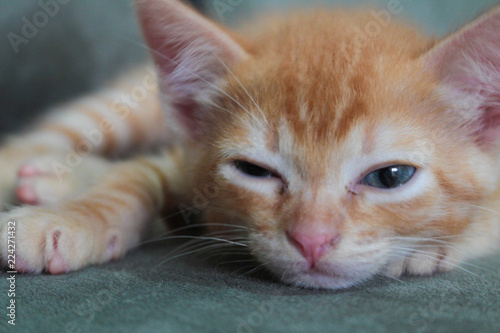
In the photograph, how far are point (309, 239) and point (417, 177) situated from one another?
10.5 inches

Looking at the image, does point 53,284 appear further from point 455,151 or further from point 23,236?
point 455,151

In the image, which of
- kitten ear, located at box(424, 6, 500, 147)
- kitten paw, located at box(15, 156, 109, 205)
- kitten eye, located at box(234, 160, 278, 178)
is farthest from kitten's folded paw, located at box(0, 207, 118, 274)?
kitten ear, located at box(424, 6, 500, 147)

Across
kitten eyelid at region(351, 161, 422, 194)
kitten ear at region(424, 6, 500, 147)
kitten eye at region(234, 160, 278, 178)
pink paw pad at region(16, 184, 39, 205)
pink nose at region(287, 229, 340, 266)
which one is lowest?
pink paw pad at region(16, 184, 39, 205)

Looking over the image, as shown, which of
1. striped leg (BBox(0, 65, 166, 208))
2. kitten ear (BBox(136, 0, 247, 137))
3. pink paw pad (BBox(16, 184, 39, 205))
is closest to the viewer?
kitten ear (BBox(136, 0, 247, 137))

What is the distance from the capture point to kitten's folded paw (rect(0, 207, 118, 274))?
101 centimetres

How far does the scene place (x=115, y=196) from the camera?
130 centimetres

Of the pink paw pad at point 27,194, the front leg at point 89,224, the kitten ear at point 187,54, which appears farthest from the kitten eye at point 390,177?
the pink paw pad at point 27,194

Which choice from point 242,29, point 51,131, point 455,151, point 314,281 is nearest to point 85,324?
point 314,281

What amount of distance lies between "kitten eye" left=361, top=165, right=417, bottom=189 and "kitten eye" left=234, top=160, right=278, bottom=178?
0.63 ft

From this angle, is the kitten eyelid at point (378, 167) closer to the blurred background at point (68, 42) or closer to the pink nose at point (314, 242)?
the pink nose at point (314, 242)

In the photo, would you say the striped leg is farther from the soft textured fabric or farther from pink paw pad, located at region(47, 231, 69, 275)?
the soft textured fabric

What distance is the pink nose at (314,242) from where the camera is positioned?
88 cm

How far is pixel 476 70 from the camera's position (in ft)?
3.36

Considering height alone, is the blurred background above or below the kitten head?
above
